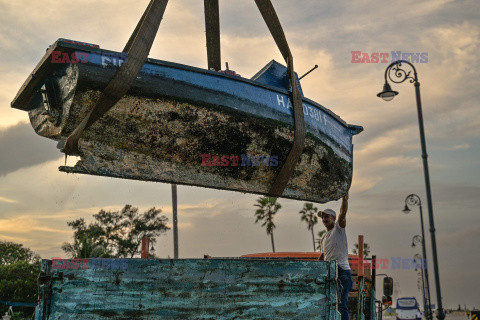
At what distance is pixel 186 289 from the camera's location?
3.54 metres

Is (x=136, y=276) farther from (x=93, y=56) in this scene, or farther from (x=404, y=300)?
(x=404, y=300)

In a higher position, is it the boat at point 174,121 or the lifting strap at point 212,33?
the lifting strap at point 212,33

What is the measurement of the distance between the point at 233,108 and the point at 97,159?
1770mm

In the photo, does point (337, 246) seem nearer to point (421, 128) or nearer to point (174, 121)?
point (174, 121)

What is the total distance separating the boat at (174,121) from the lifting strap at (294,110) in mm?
141

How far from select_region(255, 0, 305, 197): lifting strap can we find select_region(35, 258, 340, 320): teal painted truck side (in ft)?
8.10

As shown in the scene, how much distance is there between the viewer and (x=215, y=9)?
7242 mm

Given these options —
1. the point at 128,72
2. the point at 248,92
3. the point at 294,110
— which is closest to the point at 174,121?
the point at 128,72

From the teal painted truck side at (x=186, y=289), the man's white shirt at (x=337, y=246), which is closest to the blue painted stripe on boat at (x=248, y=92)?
the man's white shirt at (x=337, y=246)

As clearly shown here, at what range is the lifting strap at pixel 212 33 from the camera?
7.24 metres

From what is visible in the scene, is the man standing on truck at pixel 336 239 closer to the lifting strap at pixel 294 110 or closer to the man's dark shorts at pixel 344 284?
the man's dark shorts at pixel 344 284

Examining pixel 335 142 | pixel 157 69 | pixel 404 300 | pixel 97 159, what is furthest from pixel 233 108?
pixel 404 300

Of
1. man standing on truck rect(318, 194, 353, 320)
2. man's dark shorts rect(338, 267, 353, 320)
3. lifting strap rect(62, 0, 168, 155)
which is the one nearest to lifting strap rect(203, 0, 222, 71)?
lifting strap rect(62, 0, 168, 155)

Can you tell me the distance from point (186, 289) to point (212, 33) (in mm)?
5129
